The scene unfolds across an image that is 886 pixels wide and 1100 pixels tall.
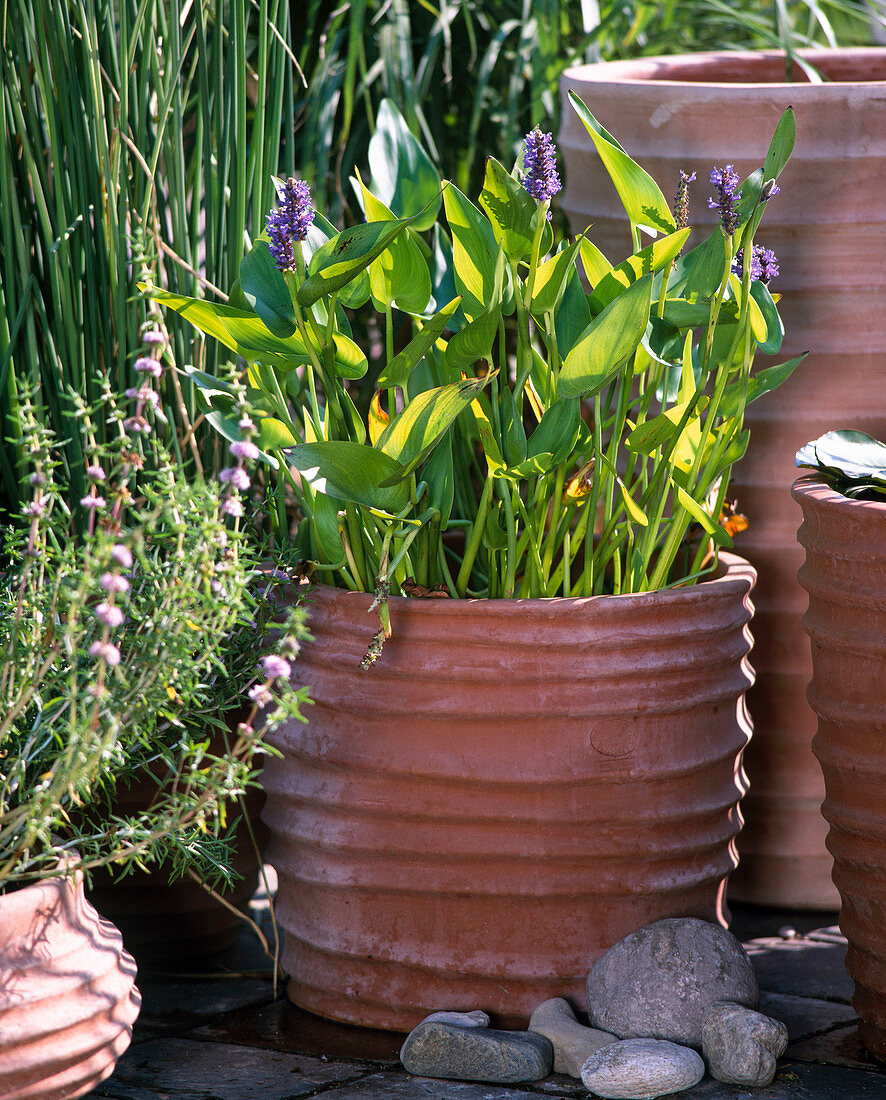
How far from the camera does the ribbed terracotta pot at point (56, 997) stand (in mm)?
1034

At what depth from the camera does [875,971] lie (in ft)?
4.21

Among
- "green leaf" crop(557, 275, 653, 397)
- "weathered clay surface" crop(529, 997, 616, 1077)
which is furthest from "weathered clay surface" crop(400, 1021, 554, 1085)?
"green leaf" crop(557, 275, 653, 397)

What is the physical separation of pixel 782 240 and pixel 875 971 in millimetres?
807

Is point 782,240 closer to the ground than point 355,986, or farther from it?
farther from it

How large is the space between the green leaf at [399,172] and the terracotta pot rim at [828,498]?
0.48 metres

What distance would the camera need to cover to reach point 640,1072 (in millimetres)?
1188

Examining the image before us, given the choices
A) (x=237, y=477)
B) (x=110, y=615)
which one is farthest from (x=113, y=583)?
(x=237, y=477)

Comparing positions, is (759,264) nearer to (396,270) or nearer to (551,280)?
(551,280)

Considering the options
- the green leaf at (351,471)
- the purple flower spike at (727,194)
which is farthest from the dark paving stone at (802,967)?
the purple flower spike at (727,194)

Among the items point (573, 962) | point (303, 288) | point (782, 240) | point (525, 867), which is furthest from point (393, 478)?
point (782, 240)

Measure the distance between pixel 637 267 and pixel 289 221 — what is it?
13.8 inches

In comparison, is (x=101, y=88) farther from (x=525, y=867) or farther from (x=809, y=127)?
(x=525, y=867)

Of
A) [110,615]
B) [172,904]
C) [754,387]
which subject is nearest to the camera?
[110,615]

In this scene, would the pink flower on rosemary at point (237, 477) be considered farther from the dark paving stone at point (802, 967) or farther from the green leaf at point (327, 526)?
the dark paving stone at point (802, 967)
